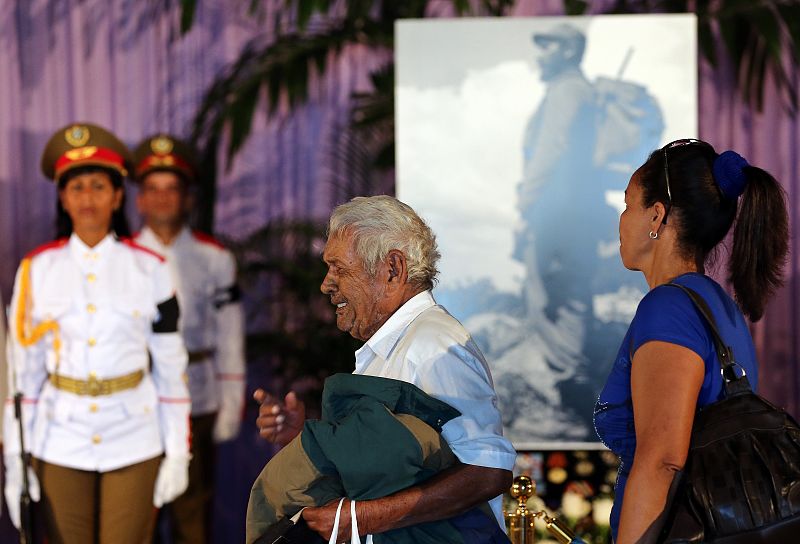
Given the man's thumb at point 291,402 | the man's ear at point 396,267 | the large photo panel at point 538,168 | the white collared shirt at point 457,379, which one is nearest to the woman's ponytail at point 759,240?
the white collared shirt at point 457,379

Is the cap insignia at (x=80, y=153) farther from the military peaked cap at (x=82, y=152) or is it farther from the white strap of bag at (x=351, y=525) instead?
the white strap of bag at (x=351, y=525)

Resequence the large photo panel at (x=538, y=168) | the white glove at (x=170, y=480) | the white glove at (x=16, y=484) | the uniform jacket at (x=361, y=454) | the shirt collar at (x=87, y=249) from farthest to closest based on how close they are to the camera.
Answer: the shirt collar at (x=87, y=249)
the white glove at (x=170, y=480)
the white glove at (x=16, y=484)
the large photo panel at (x=538, y=168)
the uniform jacket at (x=361, y=454)

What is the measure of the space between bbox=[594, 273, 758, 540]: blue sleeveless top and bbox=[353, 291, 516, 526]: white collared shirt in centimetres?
21

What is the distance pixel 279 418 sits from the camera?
90.5 inches

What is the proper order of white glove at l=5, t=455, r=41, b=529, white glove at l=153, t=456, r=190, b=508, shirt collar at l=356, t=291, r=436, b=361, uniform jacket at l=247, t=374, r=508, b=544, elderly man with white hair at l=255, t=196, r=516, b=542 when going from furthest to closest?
1. white glove at l=153, t=456, r=190, b=508
2. white glove at l=5, t=455, r=41, b=529
3. shirt collar at l=356, t=291, r=436, b=361
4. elderly man with white hair at l=255, t=196, r=516, b=542
5. uniform jacket at l=247, t=374, r=508, b=544

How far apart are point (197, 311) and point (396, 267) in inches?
117

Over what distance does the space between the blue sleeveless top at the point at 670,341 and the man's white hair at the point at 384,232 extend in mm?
456

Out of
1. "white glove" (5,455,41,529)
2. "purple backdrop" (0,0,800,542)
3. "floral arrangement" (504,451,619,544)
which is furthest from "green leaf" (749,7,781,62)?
"white glove" (5,455,41,529)

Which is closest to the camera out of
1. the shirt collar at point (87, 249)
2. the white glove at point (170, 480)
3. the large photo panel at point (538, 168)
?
the large photo panel at point (538, 168)

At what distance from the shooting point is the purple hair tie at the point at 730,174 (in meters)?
1.94

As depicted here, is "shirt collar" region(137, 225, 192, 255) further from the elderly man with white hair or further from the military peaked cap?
the elderly man with white hair

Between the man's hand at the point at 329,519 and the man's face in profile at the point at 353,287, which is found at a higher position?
the man's face in profile at the point at 353,287

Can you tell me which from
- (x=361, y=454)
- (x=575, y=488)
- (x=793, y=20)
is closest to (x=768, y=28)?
(x=793, y=20)

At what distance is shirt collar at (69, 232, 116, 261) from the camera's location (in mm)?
4285
